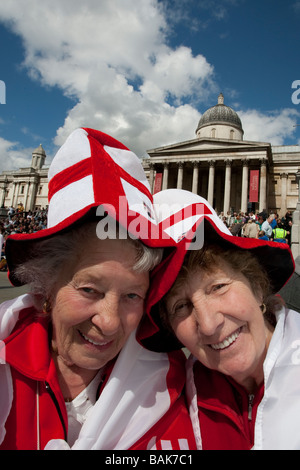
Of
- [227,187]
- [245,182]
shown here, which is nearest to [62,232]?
[227,187]

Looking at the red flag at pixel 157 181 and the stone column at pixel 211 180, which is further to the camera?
the red flag at pixel 157 181

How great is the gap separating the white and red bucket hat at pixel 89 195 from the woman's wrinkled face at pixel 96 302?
0.15m

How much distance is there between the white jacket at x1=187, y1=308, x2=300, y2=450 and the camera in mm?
1252

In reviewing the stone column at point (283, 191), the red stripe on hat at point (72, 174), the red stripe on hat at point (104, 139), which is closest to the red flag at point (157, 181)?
the stone column at point (283, 191)

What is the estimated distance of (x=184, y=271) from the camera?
1521 millimetres

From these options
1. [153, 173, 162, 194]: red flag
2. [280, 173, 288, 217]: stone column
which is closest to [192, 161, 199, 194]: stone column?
[153, 173, 162, 194]: red flag

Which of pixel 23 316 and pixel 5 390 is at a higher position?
pixel 23 316

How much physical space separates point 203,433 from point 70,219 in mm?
1231

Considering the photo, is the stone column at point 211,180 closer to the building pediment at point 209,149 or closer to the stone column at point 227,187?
the building pediment at point 209,149

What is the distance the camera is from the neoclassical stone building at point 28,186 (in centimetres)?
5088

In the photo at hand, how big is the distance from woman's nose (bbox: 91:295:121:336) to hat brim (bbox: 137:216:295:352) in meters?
0.17

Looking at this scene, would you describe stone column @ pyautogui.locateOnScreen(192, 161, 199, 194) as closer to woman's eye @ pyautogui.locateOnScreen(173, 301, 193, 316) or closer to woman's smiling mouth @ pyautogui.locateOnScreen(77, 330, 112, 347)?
woman's eye @ pyautogui.locateOnScreen(173, 301, 193, 316)
